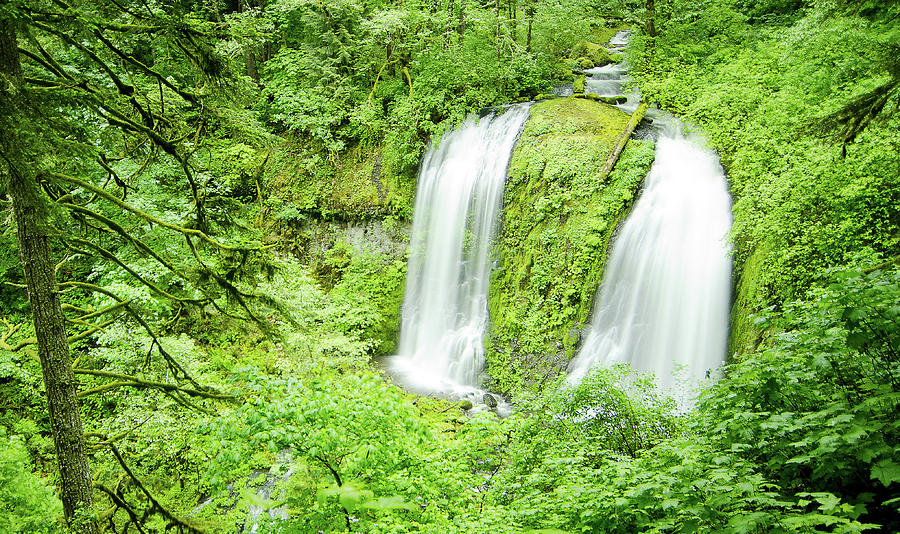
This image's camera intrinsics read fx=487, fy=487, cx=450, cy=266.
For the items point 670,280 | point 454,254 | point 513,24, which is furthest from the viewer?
point 513,24

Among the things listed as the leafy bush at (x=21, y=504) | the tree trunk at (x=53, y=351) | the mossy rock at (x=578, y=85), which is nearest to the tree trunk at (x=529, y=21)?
the mossy rock at (x=578, y=85)

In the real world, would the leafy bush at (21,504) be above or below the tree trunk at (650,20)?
below

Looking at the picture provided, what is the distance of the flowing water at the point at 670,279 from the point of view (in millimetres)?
8633

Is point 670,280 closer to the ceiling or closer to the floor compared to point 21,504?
closer to the ceiling

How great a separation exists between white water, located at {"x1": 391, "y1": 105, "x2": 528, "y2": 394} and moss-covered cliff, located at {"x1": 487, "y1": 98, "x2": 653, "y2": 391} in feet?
1.64

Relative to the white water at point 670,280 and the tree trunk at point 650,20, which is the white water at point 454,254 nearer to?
the white water at point 670,280

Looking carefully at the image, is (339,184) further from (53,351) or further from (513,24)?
(53,351)

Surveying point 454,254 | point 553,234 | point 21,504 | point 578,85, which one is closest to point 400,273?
point 454,254

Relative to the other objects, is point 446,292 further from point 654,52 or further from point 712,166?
point 654,52

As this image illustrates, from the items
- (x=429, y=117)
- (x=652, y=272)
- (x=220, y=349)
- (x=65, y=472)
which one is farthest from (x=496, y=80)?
(x=65, y=472)

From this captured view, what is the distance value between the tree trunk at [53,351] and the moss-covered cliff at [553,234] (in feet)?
25.7

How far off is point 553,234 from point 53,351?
8.81m

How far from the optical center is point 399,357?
43.9 ft

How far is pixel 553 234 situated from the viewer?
34.9 ft
